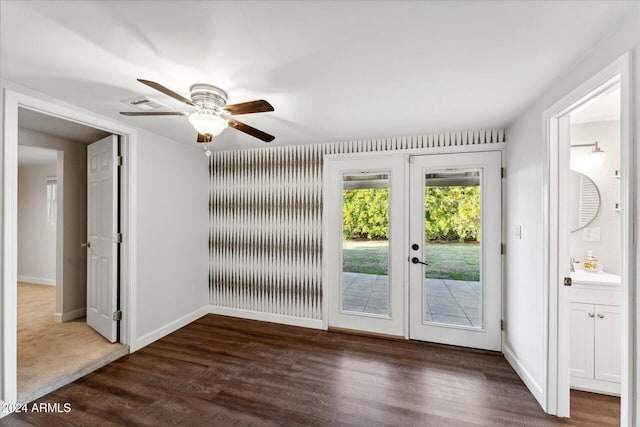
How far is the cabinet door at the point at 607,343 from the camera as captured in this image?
7.07 feet

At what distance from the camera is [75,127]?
299 centimetres

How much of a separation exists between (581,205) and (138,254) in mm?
4504

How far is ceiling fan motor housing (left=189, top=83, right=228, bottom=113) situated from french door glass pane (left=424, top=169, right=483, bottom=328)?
2318 millimetres

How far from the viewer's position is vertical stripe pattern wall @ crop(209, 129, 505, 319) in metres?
3.54

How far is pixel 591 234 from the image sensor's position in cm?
258

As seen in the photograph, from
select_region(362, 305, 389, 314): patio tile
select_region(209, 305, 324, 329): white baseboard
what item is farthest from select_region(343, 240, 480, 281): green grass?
select_region(209, 305, 324, 329): white baseboard

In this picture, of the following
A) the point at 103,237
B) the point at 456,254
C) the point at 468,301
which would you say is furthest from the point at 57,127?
the point at 468,301

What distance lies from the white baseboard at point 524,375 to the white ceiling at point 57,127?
4.78 m

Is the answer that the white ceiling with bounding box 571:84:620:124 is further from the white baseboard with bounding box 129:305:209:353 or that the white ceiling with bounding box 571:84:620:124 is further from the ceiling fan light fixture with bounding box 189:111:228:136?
the white baseboard with bounding box 129:305:209:353

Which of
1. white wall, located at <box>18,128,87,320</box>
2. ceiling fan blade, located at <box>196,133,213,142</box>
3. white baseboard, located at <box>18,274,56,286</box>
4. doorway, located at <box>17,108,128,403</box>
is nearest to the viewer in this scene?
ceiling fan blade, located at <box>196,133,213,142</box>


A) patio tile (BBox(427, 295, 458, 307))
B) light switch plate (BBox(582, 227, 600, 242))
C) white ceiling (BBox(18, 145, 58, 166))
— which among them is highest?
white ceiling (BBox(18, 145, 58, 166))

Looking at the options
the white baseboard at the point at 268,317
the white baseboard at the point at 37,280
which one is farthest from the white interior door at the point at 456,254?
the white baseboard at the point at 37,280

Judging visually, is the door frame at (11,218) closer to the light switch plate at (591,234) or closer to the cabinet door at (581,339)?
the cabinet door at (581,339)

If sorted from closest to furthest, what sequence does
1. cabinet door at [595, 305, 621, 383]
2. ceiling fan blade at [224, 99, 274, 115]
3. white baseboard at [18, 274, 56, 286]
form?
ceiling fan blade at [224, 99, 274, 115], cabinet door at [595, 305, 621, 383], white baseboard at [18, 274, 56, 286]
